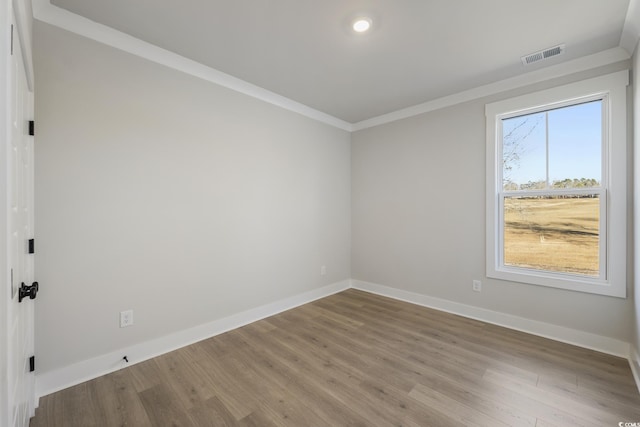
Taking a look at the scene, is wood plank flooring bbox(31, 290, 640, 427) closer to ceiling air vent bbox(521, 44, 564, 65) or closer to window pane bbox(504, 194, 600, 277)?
window pane bbox(504, 194, 600, 277)

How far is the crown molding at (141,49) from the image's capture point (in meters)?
1.90

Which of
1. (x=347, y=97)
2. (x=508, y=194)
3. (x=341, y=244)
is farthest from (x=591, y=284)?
(x=347, y=97)

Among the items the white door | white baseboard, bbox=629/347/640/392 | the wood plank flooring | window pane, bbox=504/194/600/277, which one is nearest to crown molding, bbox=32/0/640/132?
the white door

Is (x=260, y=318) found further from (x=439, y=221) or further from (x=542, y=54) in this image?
(x=542, y=54)

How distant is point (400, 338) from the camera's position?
268cm

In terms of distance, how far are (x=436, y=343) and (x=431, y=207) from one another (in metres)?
1.63

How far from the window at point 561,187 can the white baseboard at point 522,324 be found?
16.2 inches

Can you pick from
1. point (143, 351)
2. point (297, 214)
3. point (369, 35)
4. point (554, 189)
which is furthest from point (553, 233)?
point (143, 351)

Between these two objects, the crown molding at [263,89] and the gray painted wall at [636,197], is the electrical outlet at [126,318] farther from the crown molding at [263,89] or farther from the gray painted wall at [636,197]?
the gray painted wall at [636,197]

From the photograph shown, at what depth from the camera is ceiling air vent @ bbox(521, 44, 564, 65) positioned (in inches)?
92.9

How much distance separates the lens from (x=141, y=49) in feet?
7.46

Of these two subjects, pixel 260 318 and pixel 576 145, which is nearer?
pixel 576 145

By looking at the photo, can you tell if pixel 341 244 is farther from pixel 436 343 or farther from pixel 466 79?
pixel 466 79

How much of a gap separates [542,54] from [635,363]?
8.63 ft
